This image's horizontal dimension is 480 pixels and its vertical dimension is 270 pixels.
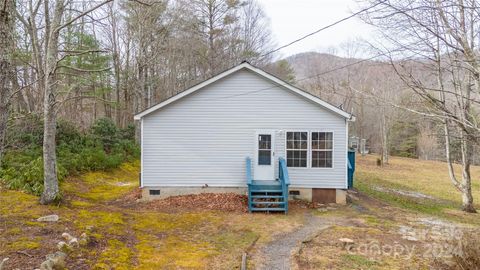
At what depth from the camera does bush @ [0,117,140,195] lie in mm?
10406

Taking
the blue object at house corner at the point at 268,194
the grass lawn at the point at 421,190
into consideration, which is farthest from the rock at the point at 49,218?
the grass lawn at the point at 421,190

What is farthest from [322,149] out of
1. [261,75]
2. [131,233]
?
[131,233]

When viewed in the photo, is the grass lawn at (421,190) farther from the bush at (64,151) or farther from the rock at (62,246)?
the bush at (64,151)

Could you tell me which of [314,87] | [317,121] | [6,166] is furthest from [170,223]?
[314,87]

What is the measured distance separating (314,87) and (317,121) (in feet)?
76.2

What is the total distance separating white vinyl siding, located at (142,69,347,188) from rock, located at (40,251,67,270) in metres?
6.04

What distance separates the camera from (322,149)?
1109 centimetres

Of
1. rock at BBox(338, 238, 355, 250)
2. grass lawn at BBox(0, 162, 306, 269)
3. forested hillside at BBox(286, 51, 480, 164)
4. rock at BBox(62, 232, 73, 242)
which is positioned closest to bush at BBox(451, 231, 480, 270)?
rock at BBox(338, 238, 355, 250)

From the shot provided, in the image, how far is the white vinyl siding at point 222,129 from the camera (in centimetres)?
Result: 1111

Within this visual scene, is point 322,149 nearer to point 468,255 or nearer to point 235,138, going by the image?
point 235,138

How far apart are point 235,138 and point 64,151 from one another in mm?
8061

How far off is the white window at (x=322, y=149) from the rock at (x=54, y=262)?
8.15 m

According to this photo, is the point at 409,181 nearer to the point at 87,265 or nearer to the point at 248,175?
the point at 248,175

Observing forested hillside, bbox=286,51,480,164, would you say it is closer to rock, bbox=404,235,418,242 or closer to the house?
the house
